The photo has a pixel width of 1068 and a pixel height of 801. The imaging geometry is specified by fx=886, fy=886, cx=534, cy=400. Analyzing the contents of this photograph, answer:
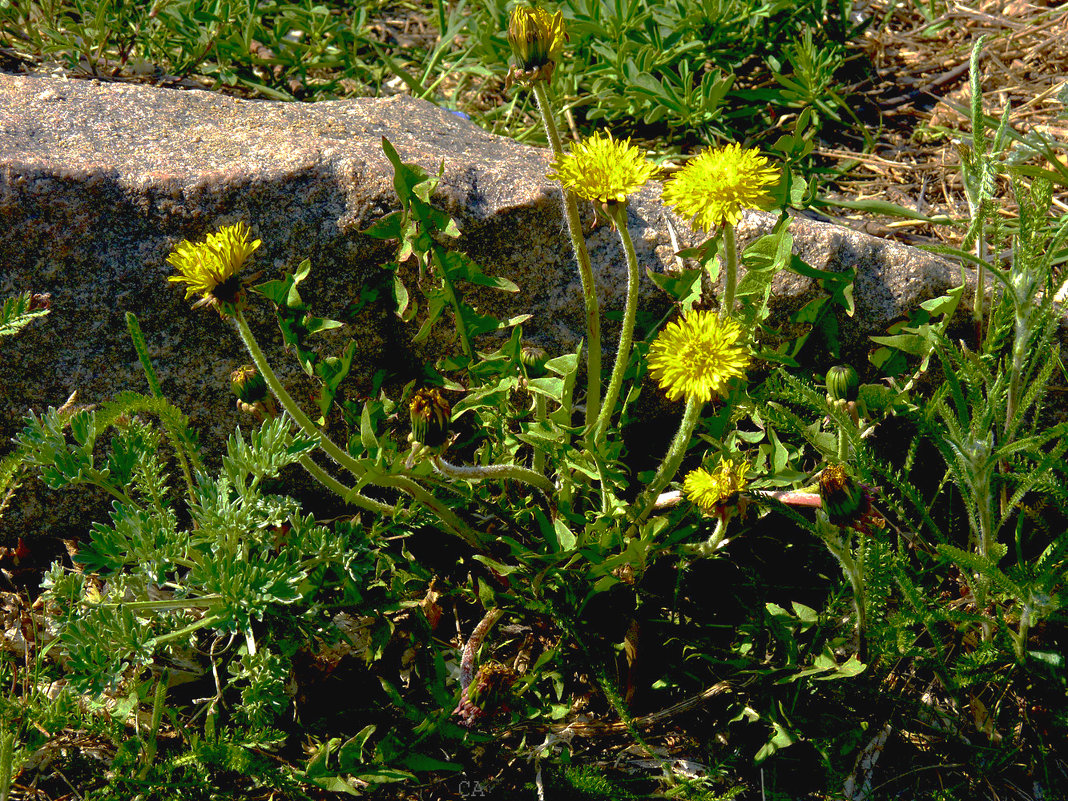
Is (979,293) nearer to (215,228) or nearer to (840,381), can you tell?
(840,381)

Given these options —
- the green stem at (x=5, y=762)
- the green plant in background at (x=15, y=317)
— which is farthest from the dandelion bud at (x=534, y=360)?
the green stem at (x=5, y=762)

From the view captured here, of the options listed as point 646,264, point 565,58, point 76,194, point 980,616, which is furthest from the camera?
point 565,58

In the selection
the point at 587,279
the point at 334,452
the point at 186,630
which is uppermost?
the point at 587,279

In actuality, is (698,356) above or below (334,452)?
above

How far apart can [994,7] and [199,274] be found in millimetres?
3719

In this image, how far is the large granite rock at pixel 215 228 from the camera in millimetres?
2219

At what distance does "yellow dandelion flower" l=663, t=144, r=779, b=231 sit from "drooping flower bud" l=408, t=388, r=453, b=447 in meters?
0.62

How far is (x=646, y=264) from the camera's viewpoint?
2502 millimetres

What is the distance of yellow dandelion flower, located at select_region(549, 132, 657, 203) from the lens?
180 cm

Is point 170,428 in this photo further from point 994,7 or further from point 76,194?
point 994,7

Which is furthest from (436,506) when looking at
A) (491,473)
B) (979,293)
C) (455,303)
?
(979,293)

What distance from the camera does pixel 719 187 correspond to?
Result: 1740mm

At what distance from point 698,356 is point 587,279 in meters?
0.43

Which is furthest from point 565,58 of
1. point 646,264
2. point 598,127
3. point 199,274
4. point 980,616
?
point 980,616
